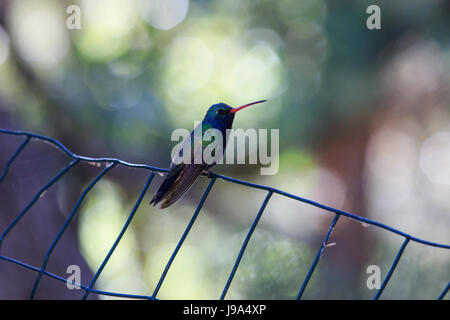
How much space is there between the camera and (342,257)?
8.29 m

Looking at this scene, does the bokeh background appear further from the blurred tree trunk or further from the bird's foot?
the bird's foot

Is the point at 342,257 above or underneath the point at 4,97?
underneath

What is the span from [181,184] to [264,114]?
4549mm

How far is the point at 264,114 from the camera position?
24.2 ft

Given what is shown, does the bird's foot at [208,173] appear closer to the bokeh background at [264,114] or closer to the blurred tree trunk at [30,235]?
the blurred tree trunk at [30,235]

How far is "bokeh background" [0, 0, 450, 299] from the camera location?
7.19m

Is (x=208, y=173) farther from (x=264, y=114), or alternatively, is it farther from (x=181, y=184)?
(x=264, y=114)

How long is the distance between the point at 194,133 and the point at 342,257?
5.43m

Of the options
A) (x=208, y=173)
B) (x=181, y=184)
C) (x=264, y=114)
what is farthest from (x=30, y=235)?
(x=264, y=114)

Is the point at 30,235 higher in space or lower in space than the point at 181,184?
lower

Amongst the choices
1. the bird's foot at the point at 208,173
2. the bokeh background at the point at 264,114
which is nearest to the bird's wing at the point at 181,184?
the bird's foot at the point at 208,173

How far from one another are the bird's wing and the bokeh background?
3.56 m
